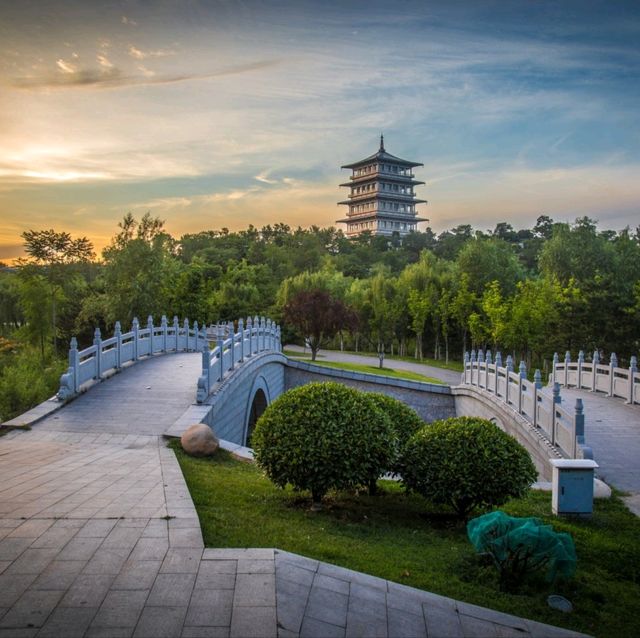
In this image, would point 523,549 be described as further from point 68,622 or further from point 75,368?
point 75,368

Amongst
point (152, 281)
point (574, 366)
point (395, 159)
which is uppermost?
point (395, 159)

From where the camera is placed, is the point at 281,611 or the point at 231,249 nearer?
the point at 281,611

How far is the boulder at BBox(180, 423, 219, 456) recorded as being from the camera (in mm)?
9102

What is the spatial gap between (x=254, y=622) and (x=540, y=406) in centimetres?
877

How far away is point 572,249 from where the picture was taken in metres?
34.8

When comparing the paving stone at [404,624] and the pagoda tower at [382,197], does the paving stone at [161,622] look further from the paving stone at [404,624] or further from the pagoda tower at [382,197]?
the pagoda tower at [382,197]

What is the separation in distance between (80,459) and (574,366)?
15106mm

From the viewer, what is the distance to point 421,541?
567 centimetres

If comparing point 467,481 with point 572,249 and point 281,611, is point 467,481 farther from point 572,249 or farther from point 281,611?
point 572,249

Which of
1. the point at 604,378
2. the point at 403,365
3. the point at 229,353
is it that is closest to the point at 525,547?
the point at 229,353

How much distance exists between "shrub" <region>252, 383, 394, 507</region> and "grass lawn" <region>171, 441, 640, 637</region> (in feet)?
1.31

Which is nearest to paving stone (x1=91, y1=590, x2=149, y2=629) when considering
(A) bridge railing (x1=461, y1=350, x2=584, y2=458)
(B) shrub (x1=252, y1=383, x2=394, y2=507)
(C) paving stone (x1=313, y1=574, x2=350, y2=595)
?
(C) paving stone (x1=313, y1=574, x2=350, y2=595)

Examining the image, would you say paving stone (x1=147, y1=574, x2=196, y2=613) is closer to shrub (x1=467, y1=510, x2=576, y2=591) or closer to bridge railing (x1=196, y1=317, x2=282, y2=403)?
shrub (x1=467, y1=510, x2=576, y2=591)

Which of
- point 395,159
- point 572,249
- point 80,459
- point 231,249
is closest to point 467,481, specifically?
point 80,459
